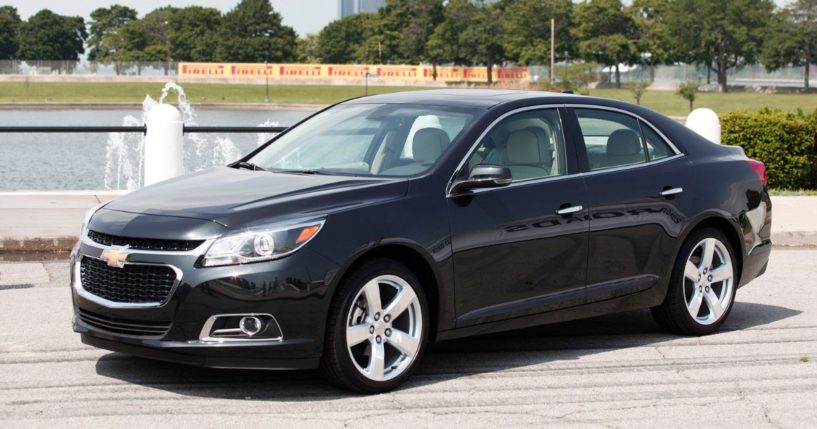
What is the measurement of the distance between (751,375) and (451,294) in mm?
1805

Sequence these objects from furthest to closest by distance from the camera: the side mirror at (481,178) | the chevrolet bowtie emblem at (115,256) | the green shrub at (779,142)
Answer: the green shrub at (779,142) < the side mirror at (481,178) < the chevrolet bowtie emblem at (115,256)

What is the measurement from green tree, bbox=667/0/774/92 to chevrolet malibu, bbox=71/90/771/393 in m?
140

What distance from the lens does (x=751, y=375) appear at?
740 cm

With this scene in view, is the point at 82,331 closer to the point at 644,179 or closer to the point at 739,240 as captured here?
the point at 644,179

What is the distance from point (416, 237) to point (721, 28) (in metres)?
146

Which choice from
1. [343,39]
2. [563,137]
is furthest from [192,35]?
[563,137]

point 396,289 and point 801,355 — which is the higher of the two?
point 396,289

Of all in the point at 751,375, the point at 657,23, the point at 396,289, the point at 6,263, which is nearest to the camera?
the point at 396,289

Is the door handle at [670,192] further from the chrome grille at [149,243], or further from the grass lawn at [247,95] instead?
the grass lawn at [247,95]

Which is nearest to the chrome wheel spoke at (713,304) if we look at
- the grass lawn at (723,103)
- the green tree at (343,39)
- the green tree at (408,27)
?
the grass lawn at (723,103)

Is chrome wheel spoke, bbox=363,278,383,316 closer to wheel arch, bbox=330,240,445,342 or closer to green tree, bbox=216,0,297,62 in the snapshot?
wheel arch, bbox=330,240,445,342

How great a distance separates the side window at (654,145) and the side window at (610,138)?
56 mm

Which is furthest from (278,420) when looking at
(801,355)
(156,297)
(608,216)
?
(801,355)

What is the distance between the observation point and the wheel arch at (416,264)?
6.63m
